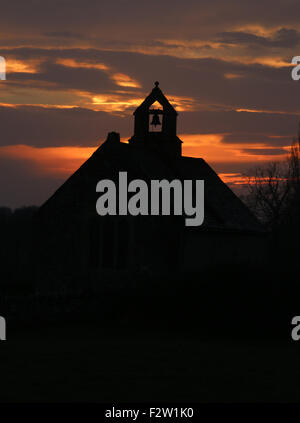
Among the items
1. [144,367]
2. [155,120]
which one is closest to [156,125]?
[155,120]

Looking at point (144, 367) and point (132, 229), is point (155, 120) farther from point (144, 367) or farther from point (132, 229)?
point (144, 367)

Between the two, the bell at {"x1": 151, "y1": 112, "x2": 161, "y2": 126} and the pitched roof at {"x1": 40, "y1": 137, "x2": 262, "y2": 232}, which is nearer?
the pitched roof at {"x1": 40, "y1": 137, "x2": 262, "y2": 232}

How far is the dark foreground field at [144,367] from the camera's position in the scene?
13.8m

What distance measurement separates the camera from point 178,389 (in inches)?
562

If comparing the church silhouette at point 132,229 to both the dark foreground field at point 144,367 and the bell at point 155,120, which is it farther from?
the dark foreground field at point 144,367

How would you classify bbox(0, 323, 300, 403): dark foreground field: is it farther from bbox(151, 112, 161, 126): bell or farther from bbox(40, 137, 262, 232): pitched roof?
bbox(151, 112, 161, 126): bell

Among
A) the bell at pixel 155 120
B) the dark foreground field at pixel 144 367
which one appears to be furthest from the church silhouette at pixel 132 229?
the dark foreground field at pixel 144 367

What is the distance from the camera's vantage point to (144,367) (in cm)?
1695

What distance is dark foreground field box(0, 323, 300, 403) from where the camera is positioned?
13.8m

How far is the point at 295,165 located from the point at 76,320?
147ft

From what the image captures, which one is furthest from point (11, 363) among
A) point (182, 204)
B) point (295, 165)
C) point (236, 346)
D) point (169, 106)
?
point (295, 165)

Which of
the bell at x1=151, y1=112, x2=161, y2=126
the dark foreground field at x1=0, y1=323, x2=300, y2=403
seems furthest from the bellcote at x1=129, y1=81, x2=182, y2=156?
the dark foreground field at x1=0, y1=323, x2=300, y2=403

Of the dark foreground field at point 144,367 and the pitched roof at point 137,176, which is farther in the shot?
the pitched roof at point 137,176

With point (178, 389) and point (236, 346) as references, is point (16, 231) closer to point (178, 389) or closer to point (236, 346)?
point (236, 346)
